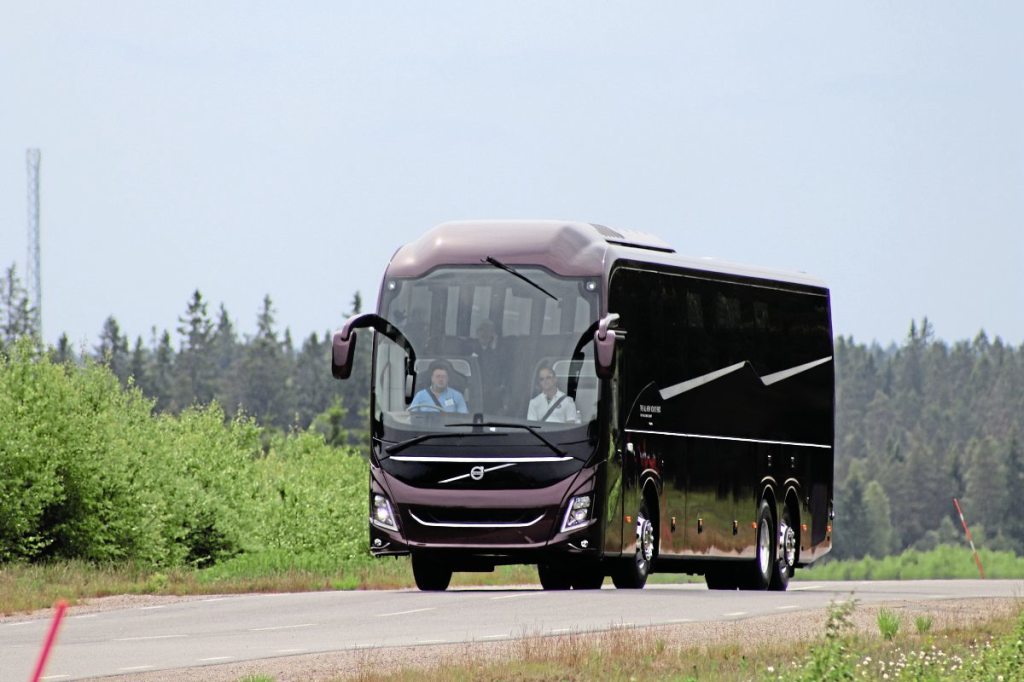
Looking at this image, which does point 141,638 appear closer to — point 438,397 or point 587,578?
point 438,397

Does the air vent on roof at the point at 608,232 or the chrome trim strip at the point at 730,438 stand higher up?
the air vent on roof at the point at 608,232

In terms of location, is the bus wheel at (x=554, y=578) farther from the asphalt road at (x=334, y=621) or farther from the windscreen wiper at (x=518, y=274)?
the windscreen wiper at (x=518, y=274)

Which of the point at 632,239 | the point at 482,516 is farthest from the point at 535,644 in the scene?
the point at 632,239

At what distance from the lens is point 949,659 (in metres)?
16.5

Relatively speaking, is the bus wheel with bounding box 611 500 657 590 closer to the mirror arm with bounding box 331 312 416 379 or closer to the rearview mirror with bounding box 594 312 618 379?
the rearview mirror with bounding box 594 312 618 379

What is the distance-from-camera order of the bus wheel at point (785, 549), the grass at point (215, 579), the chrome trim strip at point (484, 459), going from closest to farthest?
the chrome trim strip at point (484, 459), the grass at point (215, 579), the bus wheel at point (785, 549)

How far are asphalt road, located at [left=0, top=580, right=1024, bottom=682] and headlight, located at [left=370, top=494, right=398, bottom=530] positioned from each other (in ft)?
2.88

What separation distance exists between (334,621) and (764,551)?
789cm

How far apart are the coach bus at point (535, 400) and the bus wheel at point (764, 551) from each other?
206 centimetres

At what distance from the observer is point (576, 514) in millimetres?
21156

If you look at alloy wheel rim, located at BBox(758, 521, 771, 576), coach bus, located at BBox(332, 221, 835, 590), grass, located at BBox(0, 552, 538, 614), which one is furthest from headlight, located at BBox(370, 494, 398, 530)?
alloy wheel rim, located at BBox(758, 521, 771, 576)

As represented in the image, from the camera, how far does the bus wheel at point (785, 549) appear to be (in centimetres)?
2666

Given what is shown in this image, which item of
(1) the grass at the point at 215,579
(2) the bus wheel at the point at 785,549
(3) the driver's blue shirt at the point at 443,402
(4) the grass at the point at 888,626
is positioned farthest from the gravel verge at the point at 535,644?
(1) the grass at the point at 215,579

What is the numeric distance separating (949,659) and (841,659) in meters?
2.62
